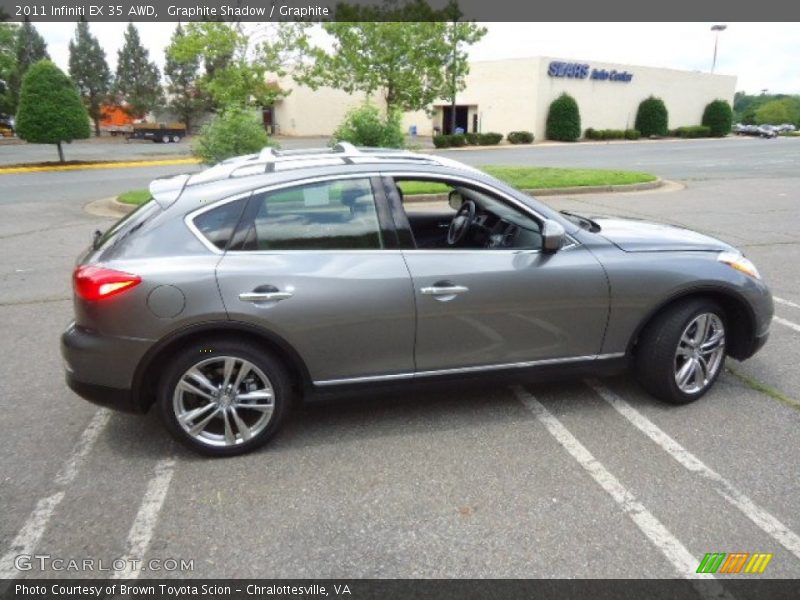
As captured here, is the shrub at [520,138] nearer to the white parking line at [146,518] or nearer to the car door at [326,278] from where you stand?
the car door at [326,278]

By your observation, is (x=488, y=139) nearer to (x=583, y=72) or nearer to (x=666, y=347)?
(x=583, y=72)

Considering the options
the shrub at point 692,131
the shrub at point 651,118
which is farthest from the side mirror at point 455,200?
the shrub at point 692,131

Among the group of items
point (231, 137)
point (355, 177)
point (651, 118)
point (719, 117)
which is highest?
point (719, 117)

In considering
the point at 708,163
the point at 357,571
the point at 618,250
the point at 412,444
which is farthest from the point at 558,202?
the point at 708,163

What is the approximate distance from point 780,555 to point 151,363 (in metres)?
3.06

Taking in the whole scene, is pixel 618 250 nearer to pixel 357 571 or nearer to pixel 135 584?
pixel 357 571

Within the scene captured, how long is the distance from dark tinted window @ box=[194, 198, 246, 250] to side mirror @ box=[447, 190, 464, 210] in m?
1.76

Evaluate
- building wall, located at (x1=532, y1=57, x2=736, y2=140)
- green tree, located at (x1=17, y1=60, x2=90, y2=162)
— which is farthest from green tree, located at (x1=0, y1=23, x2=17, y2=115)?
building wall, located at (x1=532, y1=57, x2=736, y2=140)

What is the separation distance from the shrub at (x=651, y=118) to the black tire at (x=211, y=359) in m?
46.8

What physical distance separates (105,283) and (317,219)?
1.14 meters

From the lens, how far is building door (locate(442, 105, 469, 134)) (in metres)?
45.8

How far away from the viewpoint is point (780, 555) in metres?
2.49

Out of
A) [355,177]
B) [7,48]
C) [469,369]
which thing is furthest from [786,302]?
[7,48]

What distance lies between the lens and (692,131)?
149ft
